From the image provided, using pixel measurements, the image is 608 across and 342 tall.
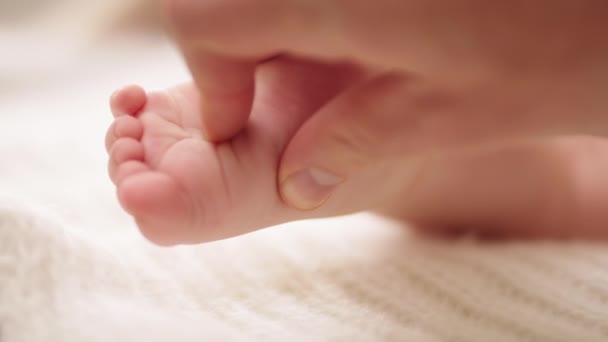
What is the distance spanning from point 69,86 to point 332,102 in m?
0.84

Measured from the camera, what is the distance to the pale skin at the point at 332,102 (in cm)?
40

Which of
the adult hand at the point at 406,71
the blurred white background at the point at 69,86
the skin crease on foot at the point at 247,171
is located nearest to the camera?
the adult hand at the point at 406,71

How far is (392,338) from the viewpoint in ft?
1.88

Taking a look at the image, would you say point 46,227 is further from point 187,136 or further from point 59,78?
point 59,78

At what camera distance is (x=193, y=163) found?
515mm

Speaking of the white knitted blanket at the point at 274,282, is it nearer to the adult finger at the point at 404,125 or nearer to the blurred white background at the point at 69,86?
the blurred white background at the point at 69,86

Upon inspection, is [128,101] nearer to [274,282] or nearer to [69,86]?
[274,282]

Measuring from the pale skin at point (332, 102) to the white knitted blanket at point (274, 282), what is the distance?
7 centimetres

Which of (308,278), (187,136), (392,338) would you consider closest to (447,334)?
(392,338)

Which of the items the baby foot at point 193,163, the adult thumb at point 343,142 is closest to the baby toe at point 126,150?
the baby foot at point 193,163

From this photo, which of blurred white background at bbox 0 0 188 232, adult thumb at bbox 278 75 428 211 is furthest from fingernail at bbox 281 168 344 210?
blurred white background at bbox 0 0 188 232

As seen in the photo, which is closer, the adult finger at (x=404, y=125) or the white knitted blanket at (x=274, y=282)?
the adult finger at (x=404, y=125)

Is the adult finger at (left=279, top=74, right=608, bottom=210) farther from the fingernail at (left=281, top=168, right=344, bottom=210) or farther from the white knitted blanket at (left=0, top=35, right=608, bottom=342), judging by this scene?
the white knitted blanket at (left=0, top=35, right=608, bottom=342)

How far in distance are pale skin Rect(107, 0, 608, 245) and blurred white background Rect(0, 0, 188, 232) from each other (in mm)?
235
